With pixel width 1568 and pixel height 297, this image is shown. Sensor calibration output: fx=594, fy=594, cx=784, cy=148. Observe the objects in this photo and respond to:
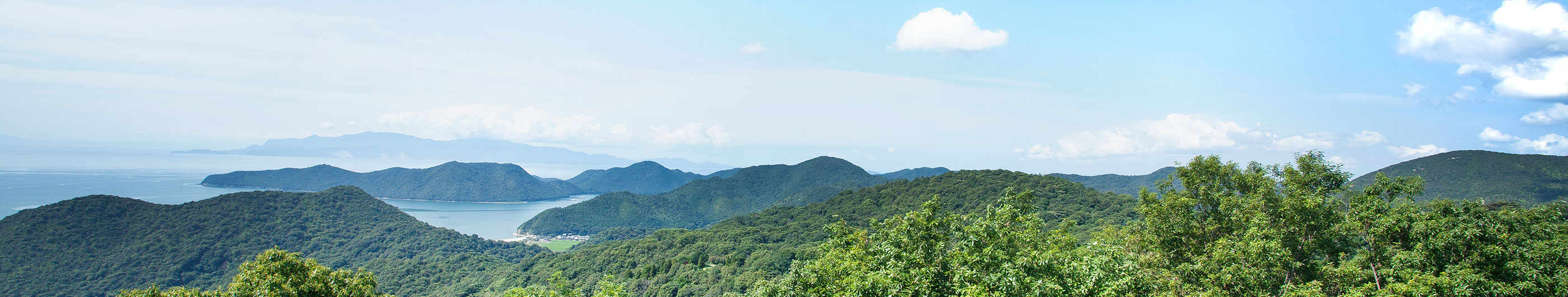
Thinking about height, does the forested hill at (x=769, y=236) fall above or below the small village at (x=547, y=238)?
above

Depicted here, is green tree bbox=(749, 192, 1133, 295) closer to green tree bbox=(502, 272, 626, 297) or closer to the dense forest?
the dense forest

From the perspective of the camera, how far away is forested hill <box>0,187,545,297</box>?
50375 mm

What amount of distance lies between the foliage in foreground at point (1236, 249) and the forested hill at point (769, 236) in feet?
69.4

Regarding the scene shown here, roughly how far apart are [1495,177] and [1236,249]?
256ft

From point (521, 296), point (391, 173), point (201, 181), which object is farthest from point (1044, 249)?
point (201, 181)

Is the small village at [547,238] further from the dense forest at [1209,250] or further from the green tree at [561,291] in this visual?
the green tree at [561,291]

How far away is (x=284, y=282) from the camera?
29.0 ft

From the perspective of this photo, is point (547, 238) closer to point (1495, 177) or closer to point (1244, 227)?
point (1244, 227)

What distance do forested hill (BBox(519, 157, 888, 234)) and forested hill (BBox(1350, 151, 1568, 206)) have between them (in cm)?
8139

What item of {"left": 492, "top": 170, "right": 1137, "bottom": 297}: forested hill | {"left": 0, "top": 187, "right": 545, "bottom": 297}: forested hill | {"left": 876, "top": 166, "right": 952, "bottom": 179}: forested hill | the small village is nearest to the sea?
the small village

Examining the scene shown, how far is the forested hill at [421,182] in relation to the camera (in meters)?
149

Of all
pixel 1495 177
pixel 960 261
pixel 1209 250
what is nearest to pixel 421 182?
pixel 960 261

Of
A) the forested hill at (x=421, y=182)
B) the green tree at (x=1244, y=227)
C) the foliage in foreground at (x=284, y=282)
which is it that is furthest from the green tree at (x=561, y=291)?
the forested hill at (x=421, y=182)

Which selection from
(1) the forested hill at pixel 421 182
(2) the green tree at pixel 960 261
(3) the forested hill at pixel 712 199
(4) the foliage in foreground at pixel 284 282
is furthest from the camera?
(1) the forested hill at pixel 421 182
